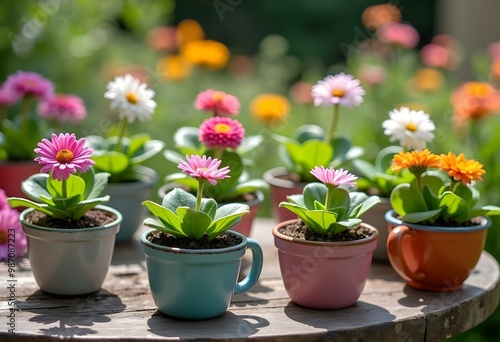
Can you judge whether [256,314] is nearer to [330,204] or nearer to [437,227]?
[330,204]

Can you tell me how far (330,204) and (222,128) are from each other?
0.83ft

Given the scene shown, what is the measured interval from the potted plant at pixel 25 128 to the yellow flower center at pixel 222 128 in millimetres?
439

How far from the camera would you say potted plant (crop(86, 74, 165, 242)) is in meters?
1.59

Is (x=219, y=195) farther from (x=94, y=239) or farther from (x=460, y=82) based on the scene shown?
(x=460, y=82)

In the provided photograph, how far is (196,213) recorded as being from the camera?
1227 mm

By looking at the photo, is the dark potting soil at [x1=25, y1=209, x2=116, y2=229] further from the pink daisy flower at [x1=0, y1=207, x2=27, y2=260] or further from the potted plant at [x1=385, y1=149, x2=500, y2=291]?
the potted plant at [x1=385, y1=149, x2=500, y2=291]

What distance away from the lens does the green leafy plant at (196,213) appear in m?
1.24

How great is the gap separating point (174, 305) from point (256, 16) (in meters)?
3.82

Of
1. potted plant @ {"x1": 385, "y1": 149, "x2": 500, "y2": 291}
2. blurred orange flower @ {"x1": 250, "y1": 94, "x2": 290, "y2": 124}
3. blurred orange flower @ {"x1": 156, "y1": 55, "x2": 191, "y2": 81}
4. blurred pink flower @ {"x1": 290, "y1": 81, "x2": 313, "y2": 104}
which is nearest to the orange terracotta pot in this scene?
potted plant @ {"x1": 385, "y1": 149, "x2": 500, "y2": 291}

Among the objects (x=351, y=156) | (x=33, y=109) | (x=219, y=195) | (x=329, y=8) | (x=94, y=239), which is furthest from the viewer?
(x=329, y=8)

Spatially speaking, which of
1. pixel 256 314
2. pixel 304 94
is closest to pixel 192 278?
pixel 256 314

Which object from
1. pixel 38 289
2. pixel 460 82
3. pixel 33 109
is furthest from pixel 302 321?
pixel 460 82

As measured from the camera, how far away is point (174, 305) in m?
1.25

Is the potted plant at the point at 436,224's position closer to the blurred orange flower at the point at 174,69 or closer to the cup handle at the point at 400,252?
the cup handle at the point at 400,252
